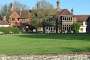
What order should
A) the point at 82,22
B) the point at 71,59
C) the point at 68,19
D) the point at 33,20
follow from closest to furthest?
1. the point at 71,59
2. the point at 33,20
3. the point at 68,19
4. the point at 82,22

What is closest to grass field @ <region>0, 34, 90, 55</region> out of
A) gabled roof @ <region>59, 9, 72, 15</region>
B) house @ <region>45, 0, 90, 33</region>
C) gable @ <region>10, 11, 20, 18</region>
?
house @ <region>45, 0, 90, 33</region>

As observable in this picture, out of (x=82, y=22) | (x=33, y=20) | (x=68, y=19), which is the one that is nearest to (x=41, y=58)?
(x=33, y=20)

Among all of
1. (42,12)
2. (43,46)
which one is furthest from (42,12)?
(43,46)

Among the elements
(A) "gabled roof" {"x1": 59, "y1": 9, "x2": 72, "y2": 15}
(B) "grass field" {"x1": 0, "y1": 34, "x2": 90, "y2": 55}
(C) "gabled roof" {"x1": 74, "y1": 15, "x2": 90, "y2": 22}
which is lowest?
(C) "gabled roof" {"x1": 74, "y1": 15, "x2": 90, "y2": 22}

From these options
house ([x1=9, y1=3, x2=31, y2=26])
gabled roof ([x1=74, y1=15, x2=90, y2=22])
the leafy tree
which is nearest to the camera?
the leafy tree

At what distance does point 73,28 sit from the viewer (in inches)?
4951

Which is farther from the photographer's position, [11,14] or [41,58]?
[11,14]

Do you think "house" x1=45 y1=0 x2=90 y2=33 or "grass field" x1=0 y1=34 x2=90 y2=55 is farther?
"house" x1=45 y1=0 x2=90 y2=33

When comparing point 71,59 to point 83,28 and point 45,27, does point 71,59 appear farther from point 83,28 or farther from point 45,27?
point 83,28

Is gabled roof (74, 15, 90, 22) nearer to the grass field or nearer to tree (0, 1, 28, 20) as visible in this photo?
tree (0, 1, 28, 20)

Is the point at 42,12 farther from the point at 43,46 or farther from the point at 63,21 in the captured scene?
the point at 43,46

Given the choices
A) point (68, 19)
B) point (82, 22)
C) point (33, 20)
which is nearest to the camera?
point (33, 20)

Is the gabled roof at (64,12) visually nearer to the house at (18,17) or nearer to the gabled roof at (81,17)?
the gabled roof at (81,17)

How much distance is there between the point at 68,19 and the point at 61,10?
203 inches
